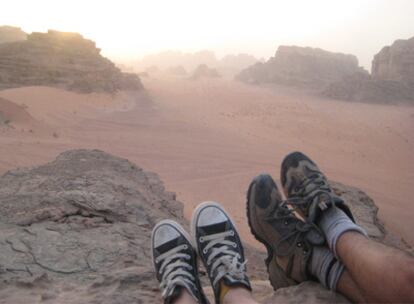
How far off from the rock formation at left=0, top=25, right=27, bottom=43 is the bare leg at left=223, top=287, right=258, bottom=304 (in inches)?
1502

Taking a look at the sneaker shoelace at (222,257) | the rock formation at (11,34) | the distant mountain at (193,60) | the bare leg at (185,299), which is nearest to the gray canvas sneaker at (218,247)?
the sneaker shoelace at (222,257)

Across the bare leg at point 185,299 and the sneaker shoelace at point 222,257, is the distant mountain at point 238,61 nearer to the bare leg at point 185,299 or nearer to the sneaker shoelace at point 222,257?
the sneaker shoelace at point 222,257

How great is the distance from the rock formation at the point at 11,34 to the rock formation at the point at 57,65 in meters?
20.0

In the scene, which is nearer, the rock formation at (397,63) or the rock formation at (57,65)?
the rock formation at (57,65)

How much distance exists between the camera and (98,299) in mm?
1703

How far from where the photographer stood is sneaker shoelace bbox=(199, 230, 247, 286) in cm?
169

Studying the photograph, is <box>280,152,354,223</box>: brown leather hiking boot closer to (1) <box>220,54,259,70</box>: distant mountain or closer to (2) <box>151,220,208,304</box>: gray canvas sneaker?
(2) <box>151,220,208,304</box>: gray canvas sneaker

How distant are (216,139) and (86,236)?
28.5 ft

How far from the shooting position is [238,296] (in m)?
1.59

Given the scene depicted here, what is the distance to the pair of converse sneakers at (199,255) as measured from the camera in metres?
1.66

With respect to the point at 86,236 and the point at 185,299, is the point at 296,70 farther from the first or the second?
the point at 185,299

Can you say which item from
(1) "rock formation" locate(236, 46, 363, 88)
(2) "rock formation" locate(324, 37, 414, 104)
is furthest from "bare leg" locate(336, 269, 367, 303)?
(1) "rock formation" locate(236, 46, 363, 88)

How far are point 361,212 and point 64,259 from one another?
3.14m

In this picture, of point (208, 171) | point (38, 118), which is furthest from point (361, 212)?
point (38, 118)
